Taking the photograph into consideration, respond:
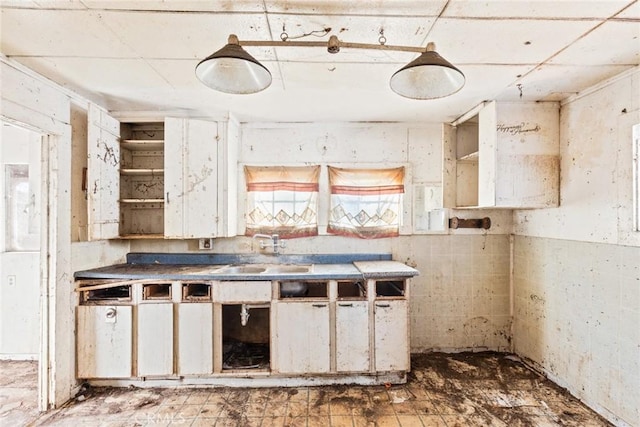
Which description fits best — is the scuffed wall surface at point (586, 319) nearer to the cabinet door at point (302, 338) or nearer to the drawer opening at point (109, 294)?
the cabinet door at point (302, 338)

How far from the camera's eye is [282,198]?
346cm

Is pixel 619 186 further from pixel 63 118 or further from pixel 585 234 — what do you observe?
pixel 63 118

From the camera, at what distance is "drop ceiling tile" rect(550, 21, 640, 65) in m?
1.71

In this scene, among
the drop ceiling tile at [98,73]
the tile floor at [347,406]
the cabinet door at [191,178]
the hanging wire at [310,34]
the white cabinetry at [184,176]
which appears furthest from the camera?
the cabinet door at [191,178]

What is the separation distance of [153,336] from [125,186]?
1.60m

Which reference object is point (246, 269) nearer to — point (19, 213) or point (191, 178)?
point (191, 178)

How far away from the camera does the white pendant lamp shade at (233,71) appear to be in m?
1.40

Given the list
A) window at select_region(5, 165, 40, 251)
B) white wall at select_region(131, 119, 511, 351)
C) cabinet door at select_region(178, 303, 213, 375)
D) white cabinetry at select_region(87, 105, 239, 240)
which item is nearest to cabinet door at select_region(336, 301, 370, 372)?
white wall at select_region(131, 119, 511, 351)

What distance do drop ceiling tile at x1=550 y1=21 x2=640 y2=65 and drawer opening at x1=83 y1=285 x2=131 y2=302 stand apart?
11.8 feet

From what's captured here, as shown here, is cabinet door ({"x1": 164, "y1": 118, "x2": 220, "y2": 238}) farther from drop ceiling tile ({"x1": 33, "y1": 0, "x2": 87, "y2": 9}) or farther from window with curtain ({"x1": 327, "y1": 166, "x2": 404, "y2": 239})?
drop ceiling tile ({"x1": 33, "y1": 0, "x2": 87, "y2": 9})

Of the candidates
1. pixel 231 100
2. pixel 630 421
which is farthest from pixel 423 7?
pixel 630 421

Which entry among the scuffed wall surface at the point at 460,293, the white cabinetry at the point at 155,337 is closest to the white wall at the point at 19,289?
the white cabinetry at the point at 155,337

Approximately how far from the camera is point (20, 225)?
326 cm

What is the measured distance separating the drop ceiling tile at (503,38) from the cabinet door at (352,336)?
197 cm
